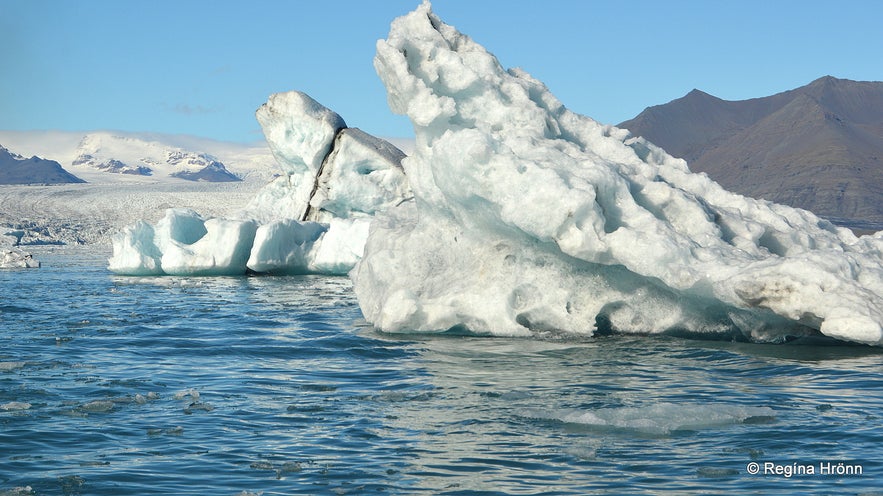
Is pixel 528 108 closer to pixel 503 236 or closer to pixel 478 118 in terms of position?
pixel 478 118

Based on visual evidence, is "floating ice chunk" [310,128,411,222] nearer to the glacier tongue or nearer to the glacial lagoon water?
the glacier tongue

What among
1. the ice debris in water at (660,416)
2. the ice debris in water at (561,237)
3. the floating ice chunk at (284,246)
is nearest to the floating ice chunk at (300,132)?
the floating ice chunk at (284,246)

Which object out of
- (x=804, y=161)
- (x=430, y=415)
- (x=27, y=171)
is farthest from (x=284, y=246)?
(x=27, y=171)

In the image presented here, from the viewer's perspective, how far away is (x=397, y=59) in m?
12.6

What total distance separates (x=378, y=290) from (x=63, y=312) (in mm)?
6011

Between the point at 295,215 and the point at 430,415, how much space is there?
77.3ft

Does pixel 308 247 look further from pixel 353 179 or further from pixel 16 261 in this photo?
pixel 16 261

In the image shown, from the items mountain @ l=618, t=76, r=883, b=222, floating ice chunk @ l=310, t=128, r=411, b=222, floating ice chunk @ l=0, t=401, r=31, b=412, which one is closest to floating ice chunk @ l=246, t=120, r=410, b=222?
floating ice chunk @ l=310, t=128, r=411, b=222

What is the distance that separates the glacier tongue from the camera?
10242mm

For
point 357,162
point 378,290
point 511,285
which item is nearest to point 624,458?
point 511,285

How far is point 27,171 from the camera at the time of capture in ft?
559

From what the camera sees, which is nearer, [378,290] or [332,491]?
[332,491]

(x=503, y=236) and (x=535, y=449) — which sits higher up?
(x=503, y=236)

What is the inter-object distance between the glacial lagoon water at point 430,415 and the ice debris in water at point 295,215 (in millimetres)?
12486
